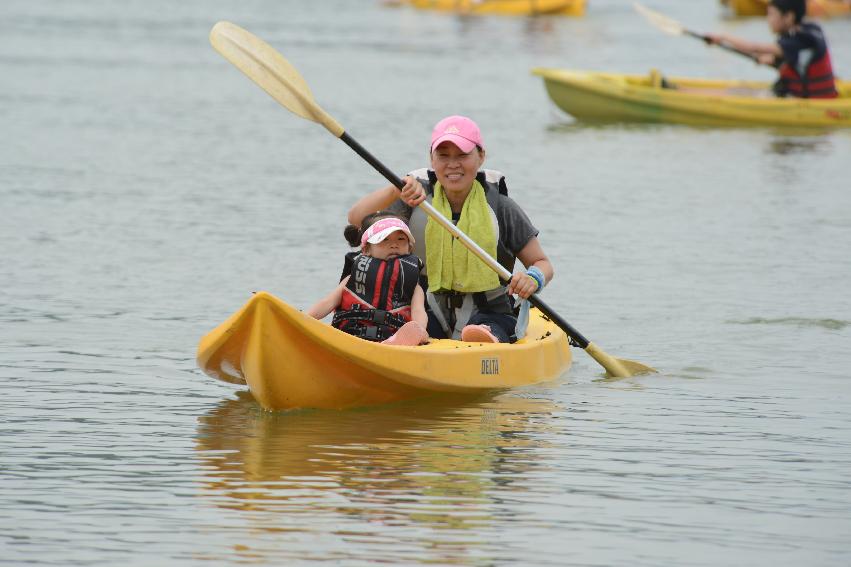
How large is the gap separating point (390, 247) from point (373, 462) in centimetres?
107

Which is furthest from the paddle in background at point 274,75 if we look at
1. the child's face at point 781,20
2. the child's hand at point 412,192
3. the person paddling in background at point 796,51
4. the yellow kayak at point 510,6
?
the yellow kayak at point 510,6

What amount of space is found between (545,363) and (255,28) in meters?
27.2

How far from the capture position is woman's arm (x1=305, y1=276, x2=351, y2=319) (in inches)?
269

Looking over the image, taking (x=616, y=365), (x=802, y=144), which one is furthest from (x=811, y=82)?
(x=616, y=365)

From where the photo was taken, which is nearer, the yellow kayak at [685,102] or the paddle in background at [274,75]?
the paddle in background at [274,75]

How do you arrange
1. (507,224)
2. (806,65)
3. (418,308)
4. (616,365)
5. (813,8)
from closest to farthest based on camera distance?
(418,308)
(507,224)
(616,365)
(806,65)
(813,8)

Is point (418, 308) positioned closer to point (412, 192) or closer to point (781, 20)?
point (412, 192)

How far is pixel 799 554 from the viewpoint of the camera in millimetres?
5184

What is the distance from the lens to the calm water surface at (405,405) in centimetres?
535

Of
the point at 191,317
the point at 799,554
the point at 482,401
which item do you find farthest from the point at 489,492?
the point at 191,317

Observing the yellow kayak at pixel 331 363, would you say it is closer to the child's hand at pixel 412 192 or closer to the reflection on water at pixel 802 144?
the child's hand at pixel 412 192

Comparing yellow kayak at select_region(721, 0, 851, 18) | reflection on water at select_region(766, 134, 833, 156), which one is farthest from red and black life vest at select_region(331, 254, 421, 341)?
yellow kayak at select_region(721, 0, 851, 18)

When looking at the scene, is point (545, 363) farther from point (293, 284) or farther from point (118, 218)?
point (118, 218)

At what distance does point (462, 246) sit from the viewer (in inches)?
285
